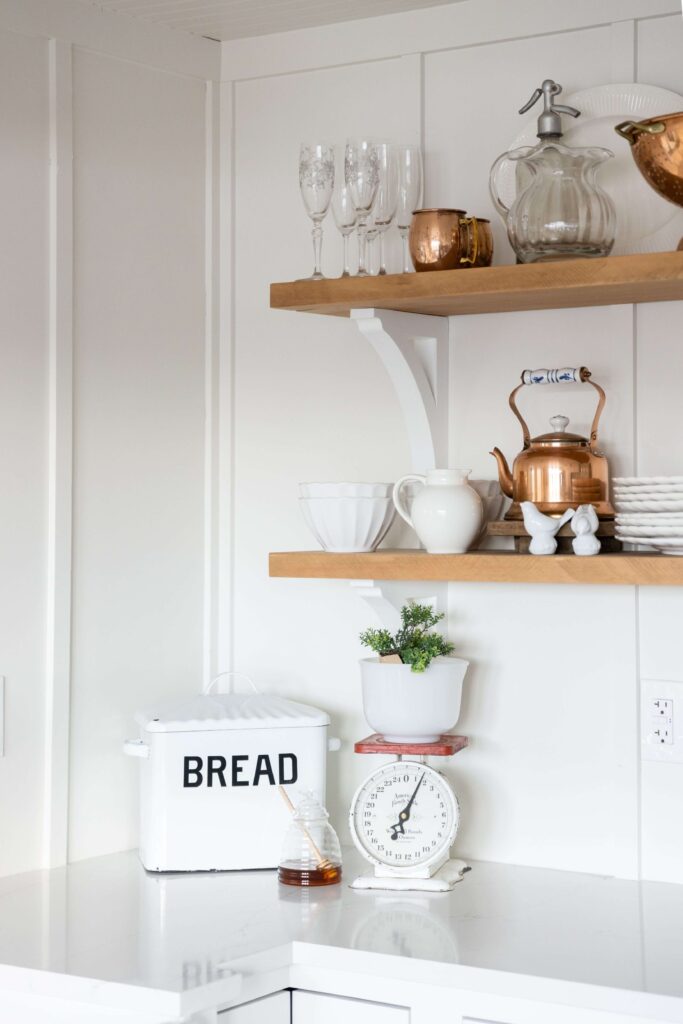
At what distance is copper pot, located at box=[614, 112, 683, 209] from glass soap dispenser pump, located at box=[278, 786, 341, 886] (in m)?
1.04

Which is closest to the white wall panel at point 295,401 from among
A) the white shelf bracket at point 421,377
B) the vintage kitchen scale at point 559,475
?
the white shelf bracket at point 421,377

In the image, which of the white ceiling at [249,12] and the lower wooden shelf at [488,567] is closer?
the lower wooden shelf at [488,567]

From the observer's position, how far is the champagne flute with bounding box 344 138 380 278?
202cm

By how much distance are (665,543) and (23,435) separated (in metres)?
1.01

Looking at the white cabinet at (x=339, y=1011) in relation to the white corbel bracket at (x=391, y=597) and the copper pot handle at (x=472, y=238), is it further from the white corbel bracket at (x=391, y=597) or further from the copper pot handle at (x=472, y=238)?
the copper pot handle at (x=472, y=238)

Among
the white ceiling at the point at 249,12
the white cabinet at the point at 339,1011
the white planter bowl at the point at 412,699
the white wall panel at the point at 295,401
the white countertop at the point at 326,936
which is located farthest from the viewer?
the white wall panel at the point at 295,401

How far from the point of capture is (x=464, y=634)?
2250 mm

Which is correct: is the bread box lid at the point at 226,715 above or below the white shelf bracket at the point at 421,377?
below

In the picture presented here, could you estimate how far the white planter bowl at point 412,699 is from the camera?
2084 mm

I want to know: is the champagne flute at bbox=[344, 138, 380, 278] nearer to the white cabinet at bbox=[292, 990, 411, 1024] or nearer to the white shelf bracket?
the white shelf bracket

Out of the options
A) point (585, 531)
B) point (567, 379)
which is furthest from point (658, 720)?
point (567, 379)

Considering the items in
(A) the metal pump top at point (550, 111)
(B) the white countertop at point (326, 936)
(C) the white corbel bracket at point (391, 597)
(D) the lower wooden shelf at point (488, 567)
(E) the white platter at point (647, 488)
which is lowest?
(B) the white countertop at point (326, 936)

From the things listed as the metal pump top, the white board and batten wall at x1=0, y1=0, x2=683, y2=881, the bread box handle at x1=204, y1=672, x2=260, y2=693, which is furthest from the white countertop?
the metal pump top

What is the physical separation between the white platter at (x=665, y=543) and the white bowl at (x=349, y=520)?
0.41 meters
